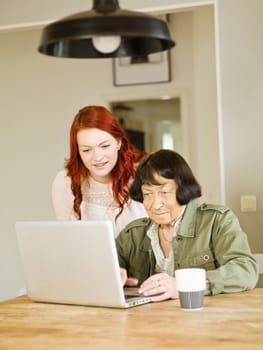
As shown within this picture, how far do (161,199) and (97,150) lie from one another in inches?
24.6

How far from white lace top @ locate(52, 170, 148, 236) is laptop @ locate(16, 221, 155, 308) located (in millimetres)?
736

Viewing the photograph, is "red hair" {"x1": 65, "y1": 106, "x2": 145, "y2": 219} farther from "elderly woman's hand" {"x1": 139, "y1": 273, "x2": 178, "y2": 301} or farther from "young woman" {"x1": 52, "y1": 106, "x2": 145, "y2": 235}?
"elderly woman's hand" {"x1": 139, "y1": 273, "x2": 178, "y2": 301}

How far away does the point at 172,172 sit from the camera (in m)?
2.05

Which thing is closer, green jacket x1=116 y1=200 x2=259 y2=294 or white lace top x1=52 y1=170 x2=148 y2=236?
green jacket x1=116 y1=200 x2=259 y2=294

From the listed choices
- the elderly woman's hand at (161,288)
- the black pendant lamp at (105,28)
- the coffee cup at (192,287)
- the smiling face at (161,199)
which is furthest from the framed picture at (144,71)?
the coffee cup at (192,287)

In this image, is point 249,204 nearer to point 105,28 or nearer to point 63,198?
point 63,198

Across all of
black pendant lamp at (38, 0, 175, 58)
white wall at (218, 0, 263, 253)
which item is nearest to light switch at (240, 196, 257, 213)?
white wall at (218, 0, 263, 253)

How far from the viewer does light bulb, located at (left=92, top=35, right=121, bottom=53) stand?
175 centimetres

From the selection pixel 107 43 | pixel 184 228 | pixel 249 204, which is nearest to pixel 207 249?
pixel 184 228

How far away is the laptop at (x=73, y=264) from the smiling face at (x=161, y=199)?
0.26 m

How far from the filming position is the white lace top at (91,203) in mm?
2686

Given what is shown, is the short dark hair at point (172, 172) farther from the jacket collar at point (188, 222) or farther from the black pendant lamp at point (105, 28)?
the black pendant lamp at point (105, 28)

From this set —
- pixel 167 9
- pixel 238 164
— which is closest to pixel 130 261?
pixel 238 164

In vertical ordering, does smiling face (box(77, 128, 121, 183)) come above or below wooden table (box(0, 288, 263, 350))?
above
